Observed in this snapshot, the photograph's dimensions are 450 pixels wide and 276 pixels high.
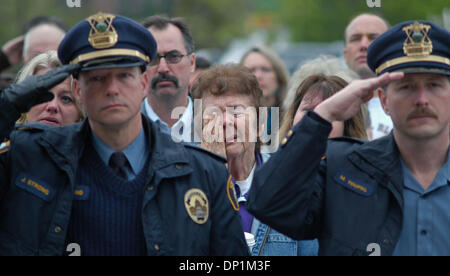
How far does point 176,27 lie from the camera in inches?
291

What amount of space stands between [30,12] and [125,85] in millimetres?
20674

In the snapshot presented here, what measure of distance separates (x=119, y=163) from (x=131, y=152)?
96 mm

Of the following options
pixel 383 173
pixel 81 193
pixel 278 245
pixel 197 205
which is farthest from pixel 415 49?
pixel 81 193

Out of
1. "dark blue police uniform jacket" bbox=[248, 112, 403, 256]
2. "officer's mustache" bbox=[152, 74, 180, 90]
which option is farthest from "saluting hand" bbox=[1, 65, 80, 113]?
"officer's mustache" bbox=[152, 74, 180, 90]

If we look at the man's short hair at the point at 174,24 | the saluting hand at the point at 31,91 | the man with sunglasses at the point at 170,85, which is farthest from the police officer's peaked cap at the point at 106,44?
the man's short hair at the point at 174,24

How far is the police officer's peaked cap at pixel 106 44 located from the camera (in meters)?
4.30

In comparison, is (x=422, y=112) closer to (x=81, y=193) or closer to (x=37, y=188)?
(x=81, y=193)

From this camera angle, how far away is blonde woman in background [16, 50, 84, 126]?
18.9 feet

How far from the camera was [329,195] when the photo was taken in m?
4.26

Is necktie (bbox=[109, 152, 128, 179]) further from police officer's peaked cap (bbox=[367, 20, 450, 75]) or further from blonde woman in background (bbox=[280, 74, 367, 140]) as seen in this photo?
blonde woman in background (bbox=[280, 74, 367, 140])

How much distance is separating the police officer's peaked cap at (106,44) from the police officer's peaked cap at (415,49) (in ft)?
4.45

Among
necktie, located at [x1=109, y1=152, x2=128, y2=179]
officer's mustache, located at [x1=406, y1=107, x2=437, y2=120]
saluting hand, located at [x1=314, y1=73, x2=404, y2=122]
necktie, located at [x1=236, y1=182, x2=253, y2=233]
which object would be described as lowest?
necktie, located at [x1=236, y1=182, x2=253, y2=233]

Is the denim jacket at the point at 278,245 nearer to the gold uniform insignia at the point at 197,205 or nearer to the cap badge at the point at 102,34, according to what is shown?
the gold uniform insignia at the point at 197,205
